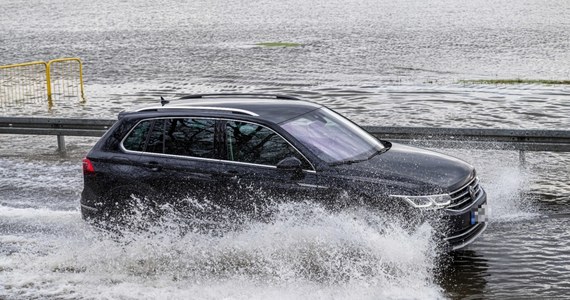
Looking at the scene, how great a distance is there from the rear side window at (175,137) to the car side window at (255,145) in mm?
203

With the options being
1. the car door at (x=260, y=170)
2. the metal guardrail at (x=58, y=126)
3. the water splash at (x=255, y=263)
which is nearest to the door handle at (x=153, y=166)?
the water splash at (x=255, y=263)

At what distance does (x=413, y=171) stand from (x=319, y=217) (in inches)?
38.8

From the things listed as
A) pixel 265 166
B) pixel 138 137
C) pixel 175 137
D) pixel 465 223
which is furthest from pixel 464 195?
pixel 138 137

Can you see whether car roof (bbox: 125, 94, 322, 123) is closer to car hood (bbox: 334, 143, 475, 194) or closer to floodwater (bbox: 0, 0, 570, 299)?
car hood (bbox: 334, 143, 475, 194)

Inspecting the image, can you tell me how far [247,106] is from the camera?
9148 millimetres

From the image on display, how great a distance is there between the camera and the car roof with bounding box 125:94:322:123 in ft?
29.2

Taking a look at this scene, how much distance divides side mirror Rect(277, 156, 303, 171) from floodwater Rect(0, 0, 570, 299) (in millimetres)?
356

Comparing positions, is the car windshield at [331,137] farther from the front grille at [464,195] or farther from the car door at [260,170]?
the front grille at [464,195]

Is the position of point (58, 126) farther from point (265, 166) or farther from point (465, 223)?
point (465, 223)

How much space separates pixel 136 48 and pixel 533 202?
32.1m

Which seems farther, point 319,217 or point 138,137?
point 138,137

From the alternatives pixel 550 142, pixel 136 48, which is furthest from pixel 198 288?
pixel 136 48

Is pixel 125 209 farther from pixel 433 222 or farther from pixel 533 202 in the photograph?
pixel 533 202

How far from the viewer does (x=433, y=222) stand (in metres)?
7.94
